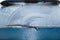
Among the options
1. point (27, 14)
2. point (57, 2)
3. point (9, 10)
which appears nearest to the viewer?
point (27, 14)

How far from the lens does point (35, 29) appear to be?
4.50ft

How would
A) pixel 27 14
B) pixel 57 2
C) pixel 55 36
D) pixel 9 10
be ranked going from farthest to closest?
1. pixel 57 2
2. pixel 9 10
3. pixel 27 14
4. pixel 55 36

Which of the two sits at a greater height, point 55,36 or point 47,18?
point 47,18

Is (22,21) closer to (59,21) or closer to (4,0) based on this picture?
(59,21)

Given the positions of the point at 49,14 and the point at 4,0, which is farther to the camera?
the point at 4,0

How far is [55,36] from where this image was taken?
137 cm

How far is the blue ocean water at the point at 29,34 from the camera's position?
136 cm

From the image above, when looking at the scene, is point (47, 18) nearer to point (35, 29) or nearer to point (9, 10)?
point (35, 29)

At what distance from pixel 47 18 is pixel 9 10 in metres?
0.41

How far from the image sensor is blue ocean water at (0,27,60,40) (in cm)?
136

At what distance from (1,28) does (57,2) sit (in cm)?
77

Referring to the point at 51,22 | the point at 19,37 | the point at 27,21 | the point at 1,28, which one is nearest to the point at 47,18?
the point at 51,22

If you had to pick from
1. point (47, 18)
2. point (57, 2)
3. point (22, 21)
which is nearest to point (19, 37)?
point (22, 21)

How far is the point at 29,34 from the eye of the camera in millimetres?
1392
